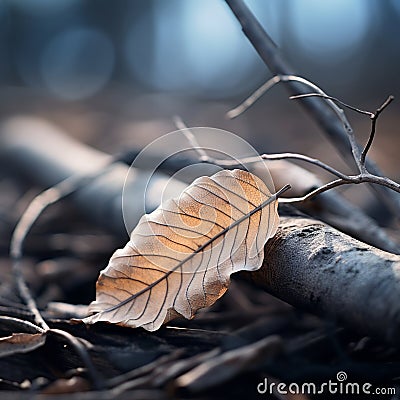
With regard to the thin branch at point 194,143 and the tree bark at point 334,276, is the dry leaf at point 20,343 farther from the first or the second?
the thin branch at point 194,143

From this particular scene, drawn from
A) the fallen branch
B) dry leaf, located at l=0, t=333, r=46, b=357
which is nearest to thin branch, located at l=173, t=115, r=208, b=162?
the fallen branch

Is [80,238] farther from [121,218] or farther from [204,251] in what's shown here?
[204,251]

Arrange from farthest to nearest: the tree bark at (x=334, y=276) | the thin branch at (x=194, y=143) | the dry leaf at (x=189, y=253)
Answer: the thin branch at (x=194, y=143), the dry leaf at (x=189, y=253), the tree bark at (x=334, y=276)

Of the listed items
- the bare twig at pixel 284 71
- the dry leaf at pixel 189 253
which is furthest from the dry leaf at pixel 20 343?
the bare twig at pixel 284 71

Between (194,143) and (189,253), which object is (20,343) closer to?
(189,253)

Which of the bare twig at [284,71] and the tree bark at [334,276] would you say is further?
the bare twig at [284,71]

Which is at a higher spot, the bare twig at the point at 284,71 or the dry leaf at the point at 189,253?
the bare twig at the point at 284,71
